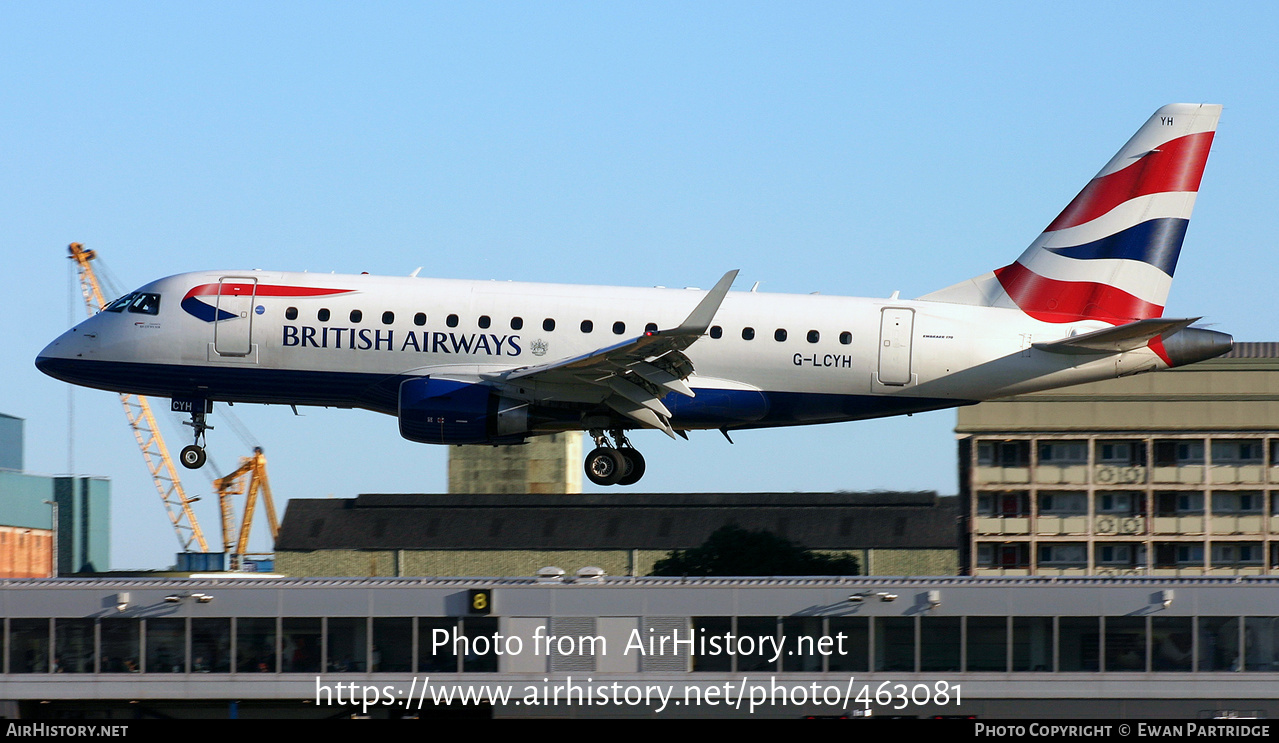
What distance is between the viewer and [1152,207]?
44.9 metres

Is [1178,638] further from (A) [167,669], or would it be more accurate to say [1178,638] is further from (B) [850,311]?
(A) [167,669]

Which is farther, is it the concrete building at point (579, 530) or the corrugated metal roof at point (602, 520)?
the corrugated metal roof at point (602, 520)

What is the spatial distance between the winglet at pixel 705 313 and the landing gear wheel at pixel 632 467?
6927mm

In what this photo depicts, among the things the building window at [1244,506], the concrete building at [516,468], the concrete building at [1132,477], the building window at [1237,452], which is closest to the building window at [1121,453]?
the concrete building at [1132,477]

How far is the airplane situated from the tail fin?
2.35 feet

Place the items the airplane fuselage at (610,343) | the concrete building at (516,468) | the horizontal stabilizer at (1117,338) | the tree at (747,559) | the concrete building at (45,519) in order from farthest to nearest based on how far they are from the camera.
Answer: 1. the concrete building at (516,468)
2. the concrete building at (45,519)
3. the tree at (747,559)
4. the airplane fuselage at (610,343)
5. the horizontal stabilizer at (1117,338)

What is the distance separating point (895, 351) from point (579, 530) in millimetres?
49008

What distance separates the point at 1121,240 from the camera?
1758 inches

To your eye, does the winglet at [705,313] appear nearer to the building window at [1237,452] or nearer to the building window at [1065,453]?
the building window at [1065,453]

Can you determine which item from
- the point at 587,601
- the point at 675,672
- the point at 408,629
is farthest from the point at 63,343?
the point at 675,672

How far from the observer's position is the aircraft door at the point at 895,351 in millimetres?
42125

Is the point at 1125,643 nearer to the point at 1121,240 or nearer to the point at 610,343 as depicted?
the point at 1121,240

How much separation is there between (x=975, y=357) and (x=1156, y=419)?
3887 centimetres

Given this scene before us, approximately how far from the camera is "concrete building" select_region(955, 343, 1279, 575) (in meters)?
75.7
